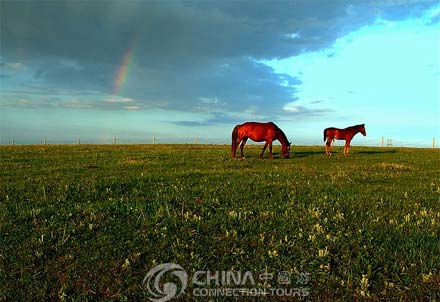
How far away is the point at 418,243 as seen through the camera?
23.5ft

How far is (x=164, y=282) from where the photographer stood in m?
6.07

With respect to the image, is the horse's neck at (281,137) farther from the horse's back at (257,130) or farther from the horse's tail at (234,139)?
the horse's tail at (234,139)

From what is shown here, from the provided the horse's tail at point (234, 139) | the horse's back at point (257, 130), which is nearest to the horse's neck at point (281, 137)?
the horse's back at point (257, 130)

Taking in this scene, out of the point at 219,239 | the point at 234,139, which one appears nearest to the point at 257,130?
the point at 234,139

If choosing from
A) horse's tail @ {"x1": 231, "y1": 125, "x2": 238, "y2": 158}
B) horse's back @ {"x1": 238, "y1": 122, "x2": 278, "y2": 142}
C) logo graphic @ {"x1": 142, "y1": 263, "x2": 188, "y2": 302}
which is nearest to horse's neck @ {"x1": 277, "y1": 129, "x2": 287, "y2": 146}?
horse's back @ {"x1": 238, "y1": 122, "x2": 278, "y2": 142}

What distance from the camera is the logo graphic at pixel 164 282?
587 centimetres

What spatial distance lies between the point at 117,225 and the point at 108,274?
2.17m

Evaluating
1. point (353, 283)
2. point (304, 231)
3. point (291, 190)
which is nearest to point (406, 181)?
point (291, 190)

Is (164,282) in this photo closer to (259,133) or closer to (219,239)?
(219,239)

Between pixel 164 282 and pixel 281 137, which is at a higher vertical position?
pixel 281 137

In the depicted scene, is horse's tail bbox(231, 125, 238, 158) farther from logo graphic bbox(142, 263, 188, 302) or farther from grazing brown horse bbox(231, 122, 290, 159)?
logo graphic bbox(142, 263, 188, 302)

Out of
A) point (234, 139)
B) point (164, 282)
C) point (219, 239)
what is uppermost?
point (234, 139)

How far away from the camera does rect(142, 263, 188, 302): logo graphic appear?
19.2ft

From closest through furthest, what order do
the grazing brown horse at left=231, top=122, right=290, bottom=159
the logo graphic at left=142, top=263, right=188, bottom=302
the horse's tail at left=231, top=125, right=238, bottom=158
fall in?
1. the logo graphic at left=142, top=263, right=188, bottom=302
2. the horse's tail at left=231, top=125, right=238, bottom=158
3. the grazing brown horse at left=231, top=122, right=290, bottom=159
